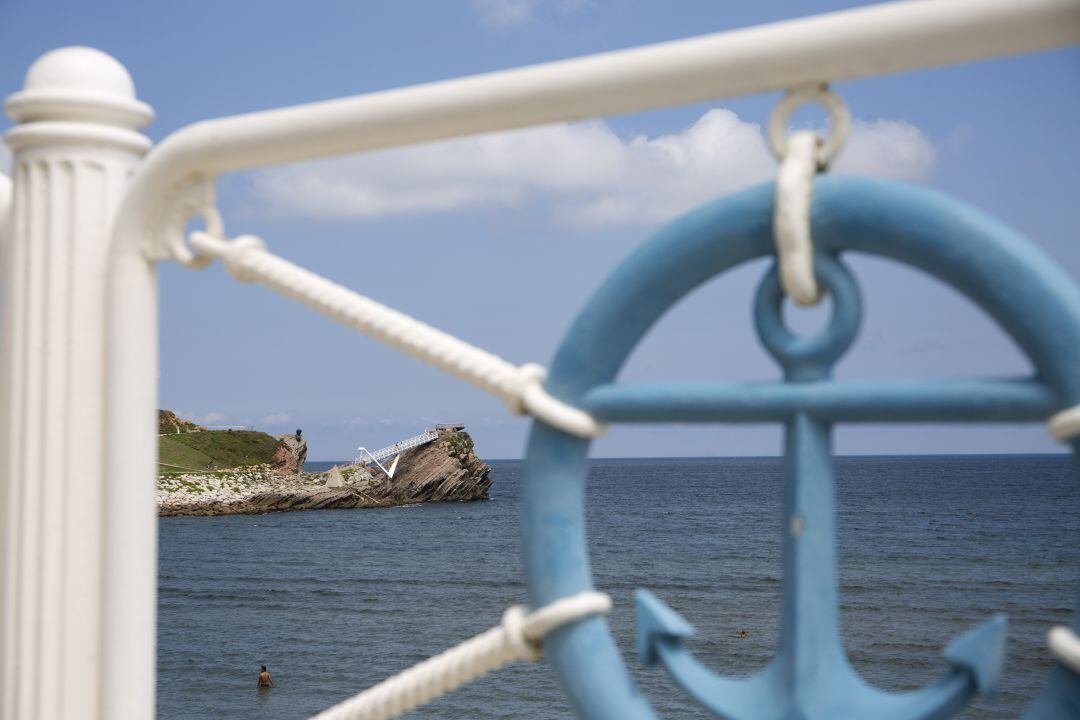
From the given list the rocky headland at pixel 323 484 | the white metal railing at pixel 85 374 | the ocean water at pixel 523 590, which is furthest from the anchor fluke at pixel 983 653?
the rocky headland at pixel 323 484

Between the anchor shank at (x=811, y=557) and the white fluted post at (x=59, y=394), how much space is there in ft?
3.17

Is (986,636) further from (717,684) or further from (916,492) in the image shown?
(916,492)

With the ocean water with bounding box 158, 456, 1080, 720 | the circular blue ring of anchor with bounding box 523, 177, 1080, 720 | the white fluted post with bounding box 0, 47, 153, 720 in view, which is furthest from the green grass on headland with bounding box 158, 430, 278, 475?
the circular blue ring of anchor with bounding box 523, 177, 1080, 720

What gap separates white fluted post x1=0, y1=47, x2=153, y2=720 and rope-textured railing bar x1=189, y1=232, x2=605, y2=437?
7.9 inches

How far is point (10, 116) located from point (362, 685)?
79.6 ft

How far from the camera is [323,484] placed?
62.5 m

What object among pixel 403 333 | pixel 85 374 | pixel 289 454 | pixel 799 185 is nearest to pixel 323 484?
pixel 289 454

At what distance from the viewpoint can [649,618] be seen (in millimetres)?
977

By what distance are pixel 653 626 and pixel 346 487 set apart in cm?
6200

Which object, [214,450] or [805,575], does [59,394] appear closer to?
[805,575]

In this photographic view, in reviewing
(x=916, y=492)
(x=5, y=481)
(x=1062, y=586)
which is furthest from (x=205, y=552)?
(x=916, y=492)

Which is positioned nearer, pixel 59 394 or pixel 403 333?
pixel 403 333

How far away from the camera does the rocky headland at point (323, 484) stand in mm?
57706

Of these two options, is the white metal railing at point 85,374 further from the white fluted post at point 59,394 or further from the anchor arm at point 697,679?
the anchor arm at point 697,679
